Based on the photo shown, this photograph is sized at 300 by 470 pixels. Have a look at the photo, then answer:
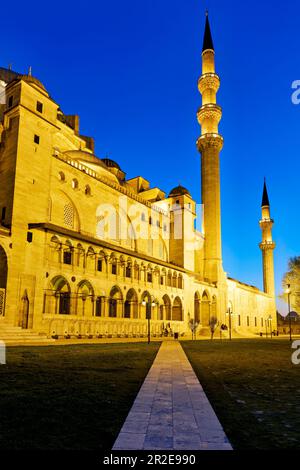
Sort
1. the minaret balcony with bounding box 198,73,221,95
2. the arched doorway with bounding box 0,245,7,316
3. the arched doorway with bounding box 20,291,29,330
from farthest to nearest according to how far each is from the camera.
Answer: the minaret balcony with bounding box 198,73,221,95 < the arched doorway with bounding box 20,291,29,330 < the arched doorway with bounding box 0,245,7,316

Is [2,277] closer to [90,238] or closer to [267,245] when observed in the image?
[90,238]

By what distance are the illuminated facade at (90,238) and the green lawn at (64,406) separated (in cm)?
1341

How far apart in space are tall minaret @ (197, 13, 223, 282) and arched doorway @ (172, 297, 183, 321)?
1043 centimetres

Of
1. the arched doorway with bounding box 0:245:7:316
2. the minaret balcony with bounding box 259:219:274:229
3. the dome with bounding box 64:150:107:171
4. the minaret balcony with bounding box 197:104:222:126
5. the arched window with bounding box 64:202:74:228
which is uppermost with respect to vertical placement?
the minaret balcony with bounding box 197:104:222:126

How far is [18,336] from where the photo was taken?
68.1 feet

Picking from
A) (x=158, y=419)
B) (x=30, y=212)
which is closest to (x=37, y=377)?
(x=158, y=419)

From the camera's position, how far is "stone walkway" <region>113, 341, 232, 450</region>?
3.11 metres

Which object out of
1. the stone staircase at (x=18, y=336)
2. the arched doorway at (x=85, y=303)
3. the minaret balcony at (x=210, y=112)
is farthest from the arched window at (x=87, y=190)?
the minaret balcony at (x=210, y=112)

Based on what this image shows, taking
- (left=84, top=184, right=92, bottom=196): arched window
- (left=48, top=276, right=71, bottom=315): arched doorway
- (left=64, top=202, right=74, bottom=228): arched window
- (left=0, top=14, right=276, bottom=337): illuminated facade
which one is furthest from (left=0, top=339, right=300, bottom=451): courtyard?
(left=84, top=184, right=92, bottom=196): arched window

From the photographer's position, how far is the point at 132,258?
3566 centimetres

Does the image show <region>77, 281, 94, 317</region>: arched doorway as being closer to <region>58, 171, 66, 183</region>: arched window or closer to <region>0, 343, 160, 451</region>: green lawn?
<region>58, 171, 66, 183</region>: arched window

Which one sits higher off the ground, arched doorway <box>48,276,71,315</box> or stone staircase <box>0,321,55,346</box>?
arched doorway <box>48,276,71,315</box>
